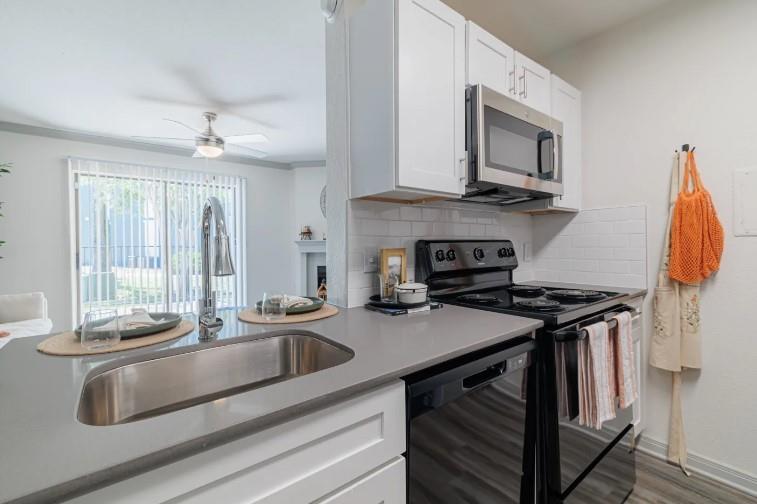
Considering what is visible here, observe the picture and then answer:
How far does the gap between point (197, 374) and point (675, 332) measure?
226 centimetres

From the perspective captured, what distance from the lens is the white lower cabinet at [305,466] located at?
20.2 inches

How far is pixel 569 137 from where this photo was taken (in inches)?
83.0

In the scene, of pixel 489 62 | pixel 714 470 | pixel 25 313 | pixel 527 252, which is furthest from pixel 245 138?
pixel 714 470

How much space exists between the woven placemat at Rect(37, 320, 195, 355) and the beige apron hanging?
7.52ft

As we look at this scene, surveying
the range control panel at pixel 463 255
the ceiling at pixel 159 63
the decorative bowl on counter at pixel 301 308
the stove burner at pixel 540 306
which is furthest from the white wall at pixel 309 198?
the stove burner at pixel 540 306

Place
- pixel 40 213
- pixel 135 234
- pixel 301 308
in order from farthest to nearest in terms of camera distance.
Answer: pixel 135 234
pixel 40 213
pixel 301 308

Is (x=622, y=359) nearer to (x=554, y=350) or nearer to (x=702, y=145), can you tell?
(x=554, y=350)

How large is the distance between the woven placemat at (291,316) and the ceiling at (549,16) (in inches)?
70.1

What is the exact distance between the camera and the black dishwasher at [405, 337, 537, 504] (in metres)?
0.85

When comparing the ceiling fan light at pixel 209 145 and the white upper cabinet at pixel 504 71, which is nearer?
the white upper cabinet at pixel 504 71

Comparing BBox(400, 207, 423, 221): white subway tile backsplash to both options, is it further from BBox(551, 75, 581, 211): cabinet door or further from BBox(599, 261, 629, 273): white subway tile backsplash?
BBox(599, 261, 629, 273): white subway tile backsplash

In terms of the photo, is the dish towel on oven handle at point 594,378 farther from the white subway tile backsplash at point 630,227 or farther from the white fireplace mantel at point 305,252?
the white fireplace mantel at point 305,252

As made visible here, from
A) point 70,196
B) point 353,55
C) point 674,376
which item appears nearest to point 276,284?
point 70,196

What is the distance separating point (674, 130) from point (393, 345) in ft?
6.75
